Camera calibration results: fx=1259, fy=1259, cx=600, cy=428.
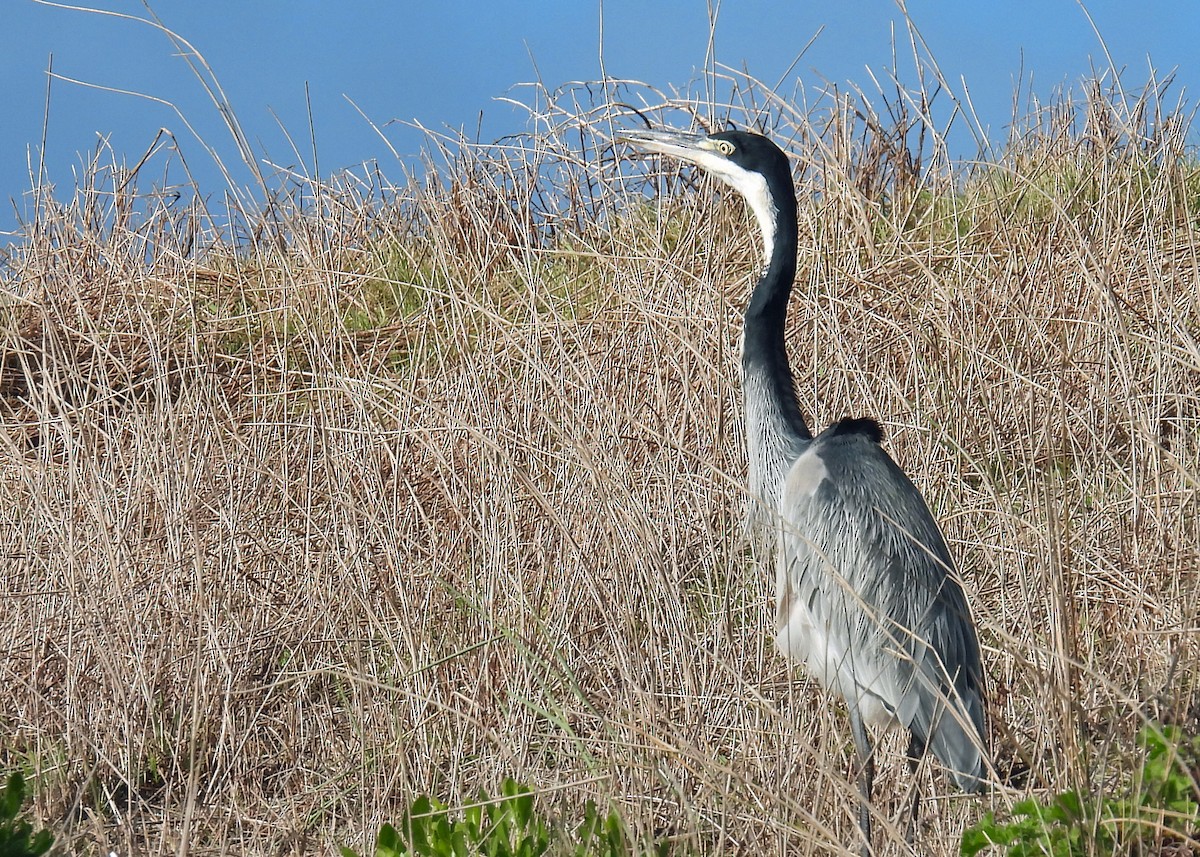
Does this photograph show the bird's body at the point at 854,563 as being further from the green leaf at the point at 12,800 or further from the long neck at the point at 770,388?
the green leaf at the point at 12,800

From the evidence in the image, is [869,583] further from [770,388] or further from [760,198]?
[760,198]

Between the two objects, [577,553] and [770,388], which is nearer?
[577,553]

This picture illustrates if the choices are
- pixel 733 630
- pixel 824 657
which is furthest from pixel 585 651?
pixel 824 657

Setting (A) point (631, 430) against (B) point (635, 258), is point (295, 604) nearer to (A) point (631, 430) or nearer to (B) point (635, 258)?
(A) point (631, 430)

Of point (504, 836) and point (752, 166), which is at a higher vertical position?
point (752, 166)

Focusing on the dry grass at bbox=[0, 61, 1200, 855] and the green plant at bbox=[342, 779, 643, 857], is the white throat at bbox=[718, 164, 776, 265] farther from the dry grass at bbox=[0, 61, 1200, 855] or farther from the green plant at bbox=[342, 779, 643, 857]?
the green plant at bbox=[342, 779, 643, 857]

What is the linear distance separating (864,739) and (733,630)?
598 mm

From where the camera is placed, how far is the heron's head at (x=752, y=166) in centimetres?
403

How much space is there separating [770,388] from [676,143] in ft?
4.10

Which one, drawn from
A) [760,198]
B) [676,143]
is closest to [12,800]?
[760,198]

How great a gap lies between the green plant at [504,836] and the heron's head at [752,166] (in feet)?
7.13

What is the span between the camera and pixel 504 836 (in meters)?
2.33

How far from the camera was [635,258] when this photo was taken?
495 cm

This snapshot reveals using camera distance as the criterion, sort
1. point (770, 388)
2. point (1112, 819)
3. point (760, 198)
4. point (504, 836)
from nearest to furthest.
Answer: point (1112, 819)
point (504, 836)
point (770, 388)
point (760, 198)
